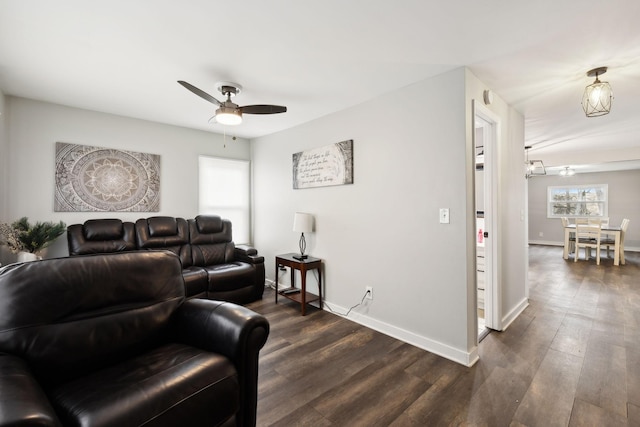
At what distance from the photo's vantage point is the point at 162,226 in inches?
139

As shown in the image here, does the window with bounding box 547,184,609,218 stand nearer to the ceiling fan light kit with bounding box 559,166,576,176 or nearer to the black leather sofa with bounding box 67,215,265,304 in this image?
the ceiling fan light kit with bounding box 559,166,576,176

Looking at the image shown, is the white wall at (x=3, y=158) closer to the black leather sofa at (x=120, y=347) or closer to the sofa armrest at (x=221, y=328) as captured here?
the black leather sofa at (x=120, y=347)

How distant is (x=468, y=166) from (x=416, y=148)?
0.48 meters

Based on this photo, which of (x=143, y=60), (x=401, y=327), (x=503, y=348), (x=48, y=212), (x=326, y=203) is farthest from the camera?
(x=326, y=203)

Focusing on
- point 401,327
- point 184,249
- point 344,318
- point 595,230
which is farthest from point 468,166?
point 595,230

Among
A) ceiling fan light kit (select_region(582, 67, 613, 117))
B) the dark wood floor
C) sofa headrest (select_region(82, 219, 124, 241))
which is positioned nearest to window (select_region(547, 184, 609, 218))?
the dark wood floor

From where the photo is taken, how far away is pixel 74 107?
10.6ft

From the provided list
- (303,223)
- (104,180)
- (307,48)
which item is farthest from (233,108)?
(104,180)

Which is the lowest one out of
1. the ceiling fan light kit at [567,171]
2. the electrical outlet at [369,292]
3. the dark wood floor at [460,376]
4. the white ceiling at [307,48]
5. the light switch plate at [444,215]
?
the dark wood floor at [460,376]

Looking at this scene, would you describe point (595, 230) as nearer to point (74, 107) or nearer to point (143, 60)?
point (143, 60)

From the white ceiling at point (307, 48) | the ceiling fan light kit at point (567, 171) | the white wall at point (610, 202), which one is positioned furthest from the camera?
the white wall at point (610, 202)

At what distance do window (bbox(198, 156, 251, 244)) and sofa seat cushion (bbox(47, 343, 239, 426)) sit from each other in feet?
10.2

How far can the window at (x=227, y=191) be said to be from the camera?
4.28m

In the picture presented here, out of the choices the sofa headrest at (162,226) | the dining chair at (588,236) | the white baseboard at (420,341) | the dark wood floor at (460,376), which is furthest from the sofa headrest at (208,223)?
the dining chair at (588,236)
